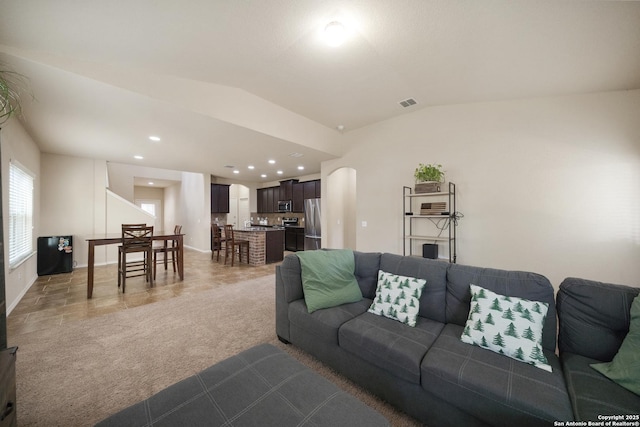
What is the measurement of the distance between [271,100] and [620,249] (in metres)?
4.77

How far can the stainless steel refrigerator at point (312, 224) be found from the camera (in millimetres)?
7035

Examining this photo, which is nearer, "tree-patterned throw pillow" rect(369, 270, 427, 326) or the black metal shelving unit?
"tree-patterned throw pillow" rect(369, 270, 427, 326)

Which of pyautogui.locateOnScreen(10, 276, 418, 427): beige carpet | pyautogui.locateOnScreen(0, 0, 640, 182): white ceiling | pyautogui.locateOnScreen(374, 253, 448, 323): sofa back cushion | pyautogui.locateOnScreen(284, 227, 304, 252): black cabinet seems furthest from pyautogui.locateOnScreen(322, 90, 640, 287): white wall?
pyautogui.locateOnScreen(284, 227, 304, 252): black cabinet

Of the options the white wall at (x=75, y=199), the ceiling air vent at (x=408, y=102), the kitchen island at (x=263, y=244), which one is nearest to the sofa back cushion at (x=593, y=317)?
the ceiling air vent at (x=408, y=102)

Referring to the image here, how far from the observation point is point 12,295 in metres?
3.25

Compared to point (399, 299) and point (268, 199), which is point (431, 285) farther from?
point (268, 199)

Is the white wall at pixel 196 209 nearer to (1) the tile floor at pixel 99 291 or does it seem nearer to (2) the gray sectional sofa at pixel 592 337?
(1) the tile floor at pixel 99 291

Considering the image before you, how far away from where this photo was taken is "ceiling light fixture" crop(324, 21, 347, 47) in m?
2.05

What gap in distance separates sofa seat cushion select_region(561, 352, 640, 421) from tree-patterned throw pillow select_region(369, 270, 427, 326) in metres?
0.86

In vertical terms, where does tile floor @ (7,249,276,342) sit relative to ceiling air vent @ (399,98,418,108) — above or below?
below

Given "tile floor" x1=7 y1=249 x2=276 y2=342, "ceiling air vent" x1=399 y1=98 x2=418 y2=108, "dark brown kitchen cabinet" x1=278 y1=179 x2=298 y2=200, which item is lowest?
"tile floor" x1=7 y1=249 x2=276 y2=342

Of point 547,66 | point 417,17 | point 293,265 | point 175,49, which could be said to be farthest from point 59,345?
point 547,66

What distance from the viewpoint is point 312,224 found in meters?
7.19

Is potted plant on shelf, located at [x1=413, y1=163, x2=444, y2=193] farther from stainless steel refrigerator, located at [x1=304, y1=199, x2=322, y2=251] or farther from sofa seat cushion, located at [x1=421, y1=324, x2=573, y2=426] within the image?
stainless steel refrigerator, located at [x1=304, y1=199, x2=322, y2=251]
